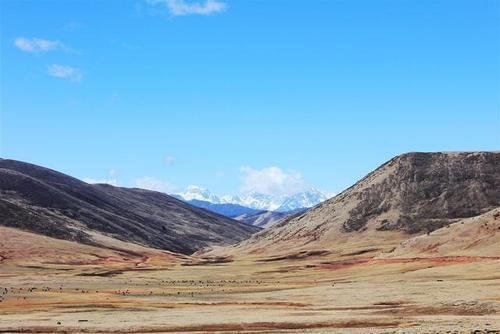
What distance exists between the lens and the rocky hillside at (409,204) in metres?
170

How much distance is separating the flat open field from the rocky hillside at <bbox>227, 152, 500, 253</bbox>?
69457 millimetres

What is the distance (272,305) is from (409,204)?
425 feet

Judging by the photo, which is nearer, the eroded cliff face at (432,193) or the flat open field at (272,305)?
the flat open field at (272,305)

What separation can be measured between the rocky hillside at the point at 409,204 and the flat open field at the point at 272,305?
69.5 meters

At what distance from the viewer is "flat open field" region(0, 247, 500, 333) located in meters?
41.9

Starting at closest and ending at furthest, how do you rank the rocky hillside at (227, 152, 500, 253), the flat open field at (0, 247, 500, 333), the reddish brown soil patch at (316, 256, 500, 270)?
the flat open field at (0, 247, 500, 333), the reddish brown soil patch at (316, 256, 500, 270), the rocky hillside at (227, 152, 500, 253)

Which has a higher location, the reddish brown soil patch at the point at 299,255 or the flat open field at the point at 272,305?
the reddish brown soil patch at the point at 299,255

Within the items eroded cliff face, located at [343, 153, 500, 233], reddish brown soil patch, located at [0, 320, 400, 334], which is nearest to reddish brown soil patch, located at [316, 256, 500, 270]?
eroded cliff face, located at [343, 153, 500, 233]

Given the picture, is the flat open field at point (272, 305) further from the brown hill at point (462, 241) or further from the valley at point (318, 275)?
the brown hill at point (462, 241)

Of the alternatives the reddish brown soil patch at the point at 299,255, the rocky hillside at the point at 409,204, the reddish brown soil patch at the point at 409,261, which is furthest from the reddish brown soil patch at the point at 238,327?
the rocky hillside at the point at 409,204

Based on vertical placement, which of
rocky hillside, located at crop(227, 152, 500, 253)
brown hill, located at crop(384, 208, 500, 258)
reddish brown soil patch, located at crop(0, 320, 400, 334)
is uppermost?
rocky hillside, located at crop(227, 152, 500, 253)

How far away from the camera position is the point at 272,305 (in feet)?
189

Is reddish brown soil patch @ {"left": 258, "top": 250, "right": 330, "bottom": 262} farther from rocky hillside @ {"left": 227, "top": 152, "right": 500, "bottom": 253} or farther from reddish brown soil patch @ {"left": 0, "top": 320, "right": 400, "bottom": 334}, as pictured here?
reddish brown soil patch @ {"left": 0, "top": 320, "right": 400, "bottom": 334}

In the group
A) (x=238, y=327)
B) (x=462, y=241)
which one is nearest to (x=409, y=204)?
(x=462, y=241)
